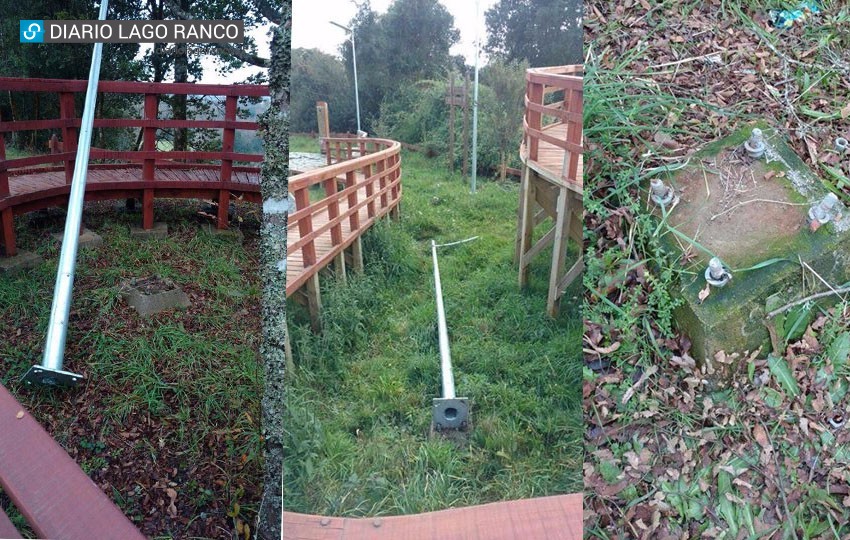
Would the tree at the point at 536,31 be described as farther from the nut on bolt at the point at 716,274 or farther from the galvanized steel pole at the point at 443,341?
the nut on bolt at the point at 716,274

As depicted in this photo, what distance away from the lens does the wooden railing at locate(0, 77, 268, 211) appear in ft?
6.95

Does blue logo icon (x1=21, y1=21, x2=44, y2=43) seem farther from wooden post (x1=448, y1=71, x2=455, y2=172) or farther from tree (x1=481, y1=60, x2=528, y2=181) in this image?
tree (x1=481, y1=60, x2=528, y2=181)

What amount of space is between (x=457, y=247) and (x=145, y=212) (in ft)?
3.81

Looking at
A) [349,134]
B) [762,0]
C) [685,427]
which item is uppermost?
[762,0]

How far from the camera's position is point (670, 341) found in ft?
7.92

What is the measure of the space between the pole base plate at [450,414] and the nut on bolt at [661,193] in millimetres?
1318

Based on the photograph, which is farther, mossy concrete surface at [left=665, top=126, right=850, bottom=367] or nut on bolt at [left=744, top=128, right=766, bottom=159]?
nut on bolt at [left=744, top=128, right=766, bottom=159]

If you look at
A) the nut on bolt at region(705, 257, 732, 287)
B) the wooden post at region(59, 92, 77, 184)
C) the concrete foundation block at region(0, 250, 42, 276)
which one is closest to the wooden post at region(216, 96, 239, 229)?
the wooden post at region(59, 92, 77, 184)

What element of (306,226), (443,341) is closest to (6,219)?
(306,226)

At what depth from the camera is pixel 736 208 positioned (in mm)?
2529

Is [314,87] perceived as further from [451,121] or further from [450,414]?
[450,414]

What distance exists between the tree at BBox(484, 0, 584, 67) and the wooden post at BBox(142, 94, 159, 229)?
3.93 ft

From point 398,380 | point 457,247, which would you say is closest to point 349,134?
point 457,247

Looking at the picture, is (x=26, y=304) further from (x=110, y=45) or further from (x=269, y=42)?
(x=269, y=42)
